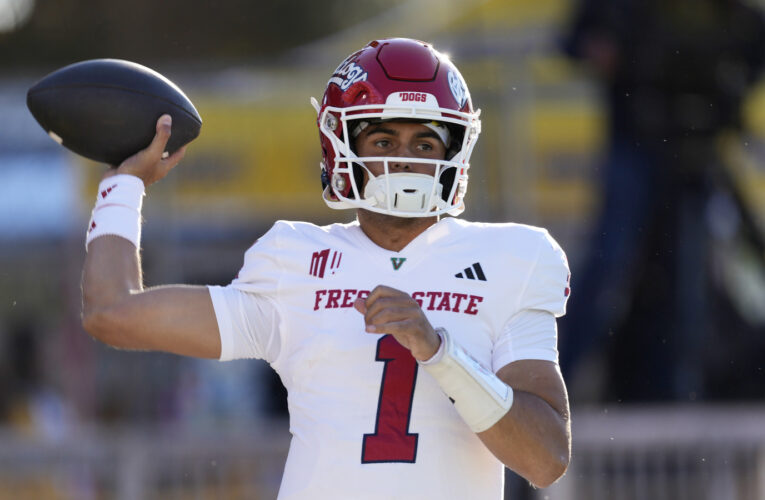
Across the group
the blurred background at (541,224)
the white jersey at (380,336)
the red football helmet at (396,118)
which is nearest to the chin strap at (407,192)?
the red football helmet at (396,118)

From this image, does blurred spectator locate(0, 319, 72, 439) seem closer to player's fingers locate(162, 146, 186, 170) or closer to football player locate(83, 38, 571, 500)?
player's fingers locate(162, 146, 186, 170)

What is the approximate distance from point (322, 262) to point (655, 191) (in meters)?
4.17

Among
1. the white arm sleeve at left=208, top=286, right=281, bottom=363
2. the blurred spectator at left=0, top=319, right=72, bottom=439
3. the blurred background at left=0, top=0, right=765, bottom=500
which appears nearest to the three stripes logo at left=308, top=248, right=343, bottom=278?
the white arm sleeve at left=208, top=286, right=281, bottom=363

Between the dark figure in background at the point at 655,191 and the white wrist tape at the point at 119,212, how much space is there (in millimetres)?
3930

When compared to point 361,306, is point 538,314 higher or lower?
higher

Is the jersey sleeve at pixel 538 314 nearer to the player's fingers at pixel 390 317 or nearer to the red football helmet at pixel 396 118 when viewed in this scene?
the red football helmet at pixel 396 118

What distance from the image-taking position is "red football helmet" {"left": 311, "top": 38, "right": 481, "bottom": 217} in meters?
3.06

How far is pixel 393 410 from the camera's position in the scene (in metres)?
2.89

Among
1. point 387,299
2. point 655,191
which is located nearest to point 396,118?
point 387,299

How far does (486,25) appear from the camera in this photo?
8.16 metres

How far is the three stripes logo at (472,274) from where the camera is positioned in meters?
3.02

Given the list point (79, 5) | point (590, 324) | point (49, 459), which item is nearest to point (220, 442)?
point (49, 459)

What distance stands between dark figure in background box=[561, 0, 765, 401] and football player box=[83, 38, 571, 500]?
3685 mm

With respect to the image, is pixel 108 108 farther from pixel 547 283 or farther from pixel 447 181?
pixel 547 283
